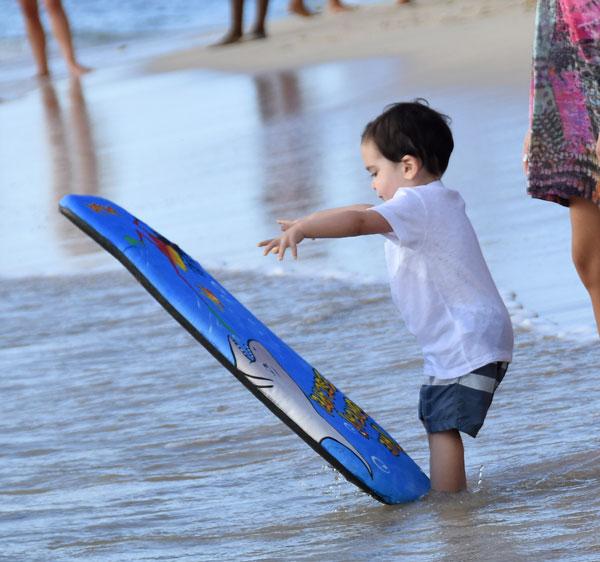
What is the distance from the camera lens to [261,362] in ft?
10.1

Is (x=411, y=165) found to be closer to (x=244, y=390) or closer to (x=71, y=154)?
(x=244, y=390)

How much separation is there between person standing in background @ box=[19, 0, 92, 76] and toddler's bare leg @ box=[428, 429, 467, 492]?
1063 cm

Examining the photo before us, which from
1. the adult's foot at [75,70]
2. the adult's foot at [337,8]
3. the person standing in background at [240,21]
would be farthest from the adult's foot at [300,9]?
the adult's foot at [75,70]

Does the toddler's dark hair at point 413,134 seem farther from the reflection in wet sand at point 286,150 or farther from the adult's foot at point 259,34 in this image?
the adult's foot at point 259,34

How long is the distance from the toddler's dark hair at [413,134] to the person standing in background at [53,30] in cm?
1042

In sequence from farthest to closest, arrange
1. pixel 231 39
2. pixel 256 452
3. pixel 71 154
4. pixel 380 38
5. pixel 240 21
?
pixel 231 39
pixel 240 21
pixel 380 38
pixel 71 154
pixel 256 452

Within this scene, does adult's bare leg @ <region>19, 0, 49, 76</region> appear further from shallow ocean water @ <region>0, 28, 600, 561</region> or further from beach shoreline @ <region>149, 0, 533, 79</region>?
shallow ocean water @ <region>0, 28, 600, 561</region>

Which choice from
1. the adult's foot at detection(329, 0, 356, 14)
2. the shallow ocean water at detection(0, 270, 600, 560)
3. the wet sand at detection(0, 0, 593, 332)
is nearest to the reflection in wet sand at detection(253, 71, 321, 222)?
the wet sand at detection(0, 0, 593, 332)

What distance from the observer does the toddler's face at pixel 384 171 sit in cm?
314

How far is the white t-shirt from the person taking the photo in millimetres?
3064

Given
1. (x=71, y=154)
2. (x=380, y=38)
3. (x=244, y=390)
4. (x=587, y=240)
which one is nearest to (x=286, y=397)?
(x=587, y=240)

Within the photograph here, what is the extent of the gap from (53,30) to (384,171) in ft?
35.1

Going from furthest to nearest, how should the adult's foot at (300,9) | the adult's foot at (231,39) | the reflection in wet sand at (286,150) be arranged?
the adult's foot at (300,9) → the adult's foot at (231,39) → the reflection in wet sand at (286,150)

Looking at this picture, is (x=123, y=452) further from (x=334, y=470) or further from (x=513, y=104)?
(x=513, y=104)
